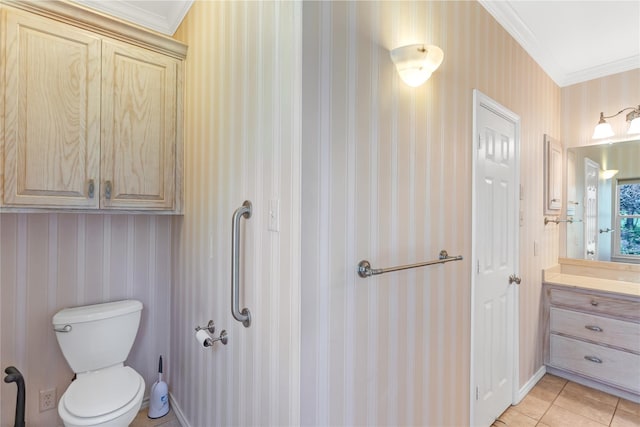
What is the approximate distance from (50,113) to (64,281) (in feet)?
3.31

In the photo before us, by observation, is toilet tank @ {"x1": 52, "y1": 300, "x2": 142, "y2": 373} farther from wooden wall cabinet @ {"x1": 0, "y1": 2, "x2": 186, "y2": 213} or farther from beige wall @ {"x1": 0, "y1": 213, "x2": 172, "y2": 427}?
wooden wall cabinet @ {"x1": 0, "y1": 2, "x2": 186, "y2": 213}

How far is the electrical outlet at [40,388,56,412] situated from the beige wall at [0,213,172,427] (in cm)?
2

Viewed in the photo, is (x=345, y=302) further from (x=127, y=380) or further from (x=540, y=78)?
(x=540, y=78)

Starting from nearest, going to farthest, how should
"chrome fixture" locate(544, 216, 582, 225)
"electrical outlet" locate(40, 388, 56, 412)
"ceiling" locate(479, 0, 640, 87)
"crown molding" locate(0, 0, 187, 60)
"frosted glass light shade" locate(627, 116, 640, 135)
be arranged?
"crown molding" locate(0, 0, 187, 60) → "electrical outlet" locate(40, 388, 56, 412) → "ceiling" locate(479, 0, 640, 87) → "frosted glass light shade" locate(627, 116, 640, 135) → "chrome fixture" locate(544, 216, 582, 225)

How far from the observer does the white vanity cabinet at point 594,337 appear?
2121 mm

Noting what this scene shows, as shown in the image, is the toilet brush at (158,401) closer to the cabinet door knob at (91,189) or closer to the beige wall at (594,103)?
the cabinet door knob at (91,189)

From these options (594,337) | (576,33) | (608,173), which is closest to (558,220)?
(608,173)

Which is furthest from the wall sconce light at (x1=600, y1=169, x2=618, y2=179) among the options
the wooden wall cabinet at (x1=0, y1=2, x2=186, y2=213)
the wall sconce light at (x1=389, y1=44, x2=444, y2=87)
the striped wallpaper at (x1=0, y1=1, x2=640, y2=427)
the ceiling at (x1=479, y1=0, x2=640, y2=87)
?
the wooden wall cabinet at (x1=0, y1=2, x2=186, y2=213)

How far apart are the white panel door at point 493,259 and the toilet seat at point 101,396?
1900mm

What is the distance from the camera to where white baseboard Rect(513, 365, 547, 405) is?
7.08 ft

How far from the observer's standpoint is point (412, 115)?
1.32 metres

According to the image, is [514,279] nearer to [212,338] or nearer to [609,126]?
[609,126]

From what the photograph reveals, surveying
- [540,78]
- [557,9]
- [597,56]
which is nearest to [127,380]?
[557,9]

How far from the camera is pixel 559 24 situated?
205 cm
